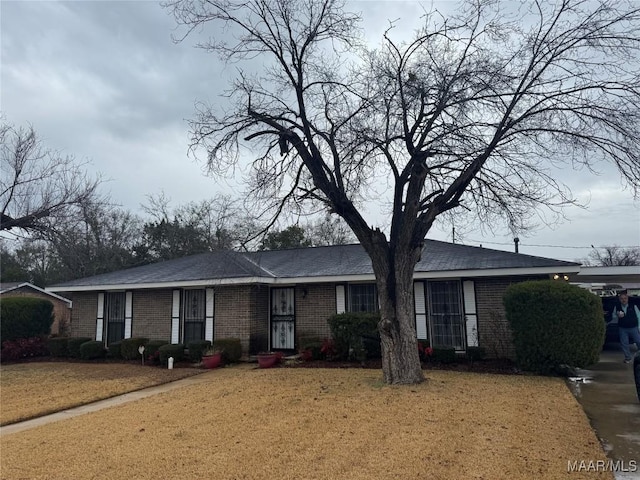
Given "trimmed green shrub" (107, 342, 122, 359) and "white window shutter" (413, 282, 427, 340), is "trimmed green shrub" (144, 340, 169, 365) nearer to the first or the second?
"trimmed green shrub" (107, 342, 122, 359)

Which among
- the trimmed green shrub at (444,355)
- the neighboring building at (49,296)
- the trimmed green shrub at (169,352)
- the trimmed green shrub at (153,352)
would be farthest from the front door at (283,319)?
the neighboring building at (49,296)

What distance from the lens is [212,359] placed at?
12.6 metres

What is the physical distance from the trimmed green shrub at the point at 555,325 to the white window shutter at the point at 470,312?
2326mm

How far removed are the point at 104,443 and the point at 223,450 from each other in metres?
1.75

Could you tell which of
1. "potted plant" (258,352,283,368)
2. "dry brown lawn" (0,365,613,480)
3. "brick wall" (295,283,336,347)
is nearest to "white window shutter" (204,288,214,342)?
"potted plant" (258,352,283,368)

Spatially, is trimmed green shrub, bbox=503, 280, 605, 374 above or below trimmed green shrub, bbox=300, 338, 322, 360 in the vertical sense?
above

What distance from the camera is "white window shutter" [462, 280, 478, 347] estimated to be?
39.8ft

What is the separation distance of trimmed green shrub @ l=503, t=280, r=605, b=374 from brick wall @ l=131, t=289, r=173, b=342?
434 inches

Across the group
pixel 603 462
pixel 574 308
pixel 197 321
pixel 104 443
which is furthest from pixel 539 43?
pixel 197 321

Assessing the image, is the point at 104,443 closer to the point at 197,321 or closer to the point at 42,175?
the point at 197,321

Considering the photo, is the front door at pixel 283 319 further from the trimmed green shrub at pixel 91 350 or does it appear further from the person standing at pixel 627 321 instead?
the person standing at pixel 627 321

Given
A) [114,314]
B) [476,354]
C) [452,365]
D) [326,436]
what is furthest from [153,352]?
[326,436]

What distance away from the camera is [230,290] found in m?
14.1

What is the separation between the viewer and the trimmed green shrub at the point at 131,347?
14.4 metres
